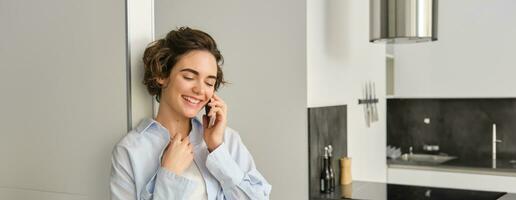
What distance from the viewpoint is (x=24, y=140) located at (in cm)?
170

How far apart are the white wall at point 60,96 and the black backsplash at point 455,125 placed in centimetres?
323

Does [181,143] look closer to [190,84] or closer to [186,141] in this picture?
[186,141]

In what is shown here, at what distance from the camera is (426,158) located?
4.18 m

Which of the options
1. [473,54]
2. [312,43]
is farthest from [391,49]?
[312,43]

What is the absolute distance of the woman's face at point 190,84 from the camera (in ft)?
4.30

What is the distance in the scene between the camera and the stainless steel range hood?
2.45 metres

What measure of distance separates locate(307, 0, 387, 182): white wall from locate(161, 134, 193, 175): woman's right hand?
119cm

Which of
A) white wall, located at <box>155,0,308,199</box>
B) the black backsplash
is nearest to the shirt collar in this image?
white wall, located at <box>155,0,308,199</box>

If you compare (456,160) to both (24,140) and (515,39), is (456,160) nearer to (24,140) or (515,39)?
(515,39)

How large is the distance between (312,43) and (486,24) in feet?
6.15

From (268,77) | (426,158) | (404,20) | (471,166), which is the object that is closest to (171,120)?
(268,77)

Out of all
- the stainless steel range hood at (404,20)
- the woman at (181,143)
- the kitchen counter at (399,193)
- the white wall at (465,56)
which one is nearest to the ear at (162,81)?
the woman at (181,143)

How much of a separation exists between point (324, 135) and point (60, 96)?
1.31 meters

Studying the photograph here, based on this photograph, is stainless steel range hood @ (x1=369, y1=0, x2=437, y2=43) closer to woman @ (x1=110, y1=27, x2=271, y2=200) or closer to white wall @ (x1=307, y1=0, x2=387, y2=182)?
white wall @ (x1=307, y1=0, x2=387, y2=182)
